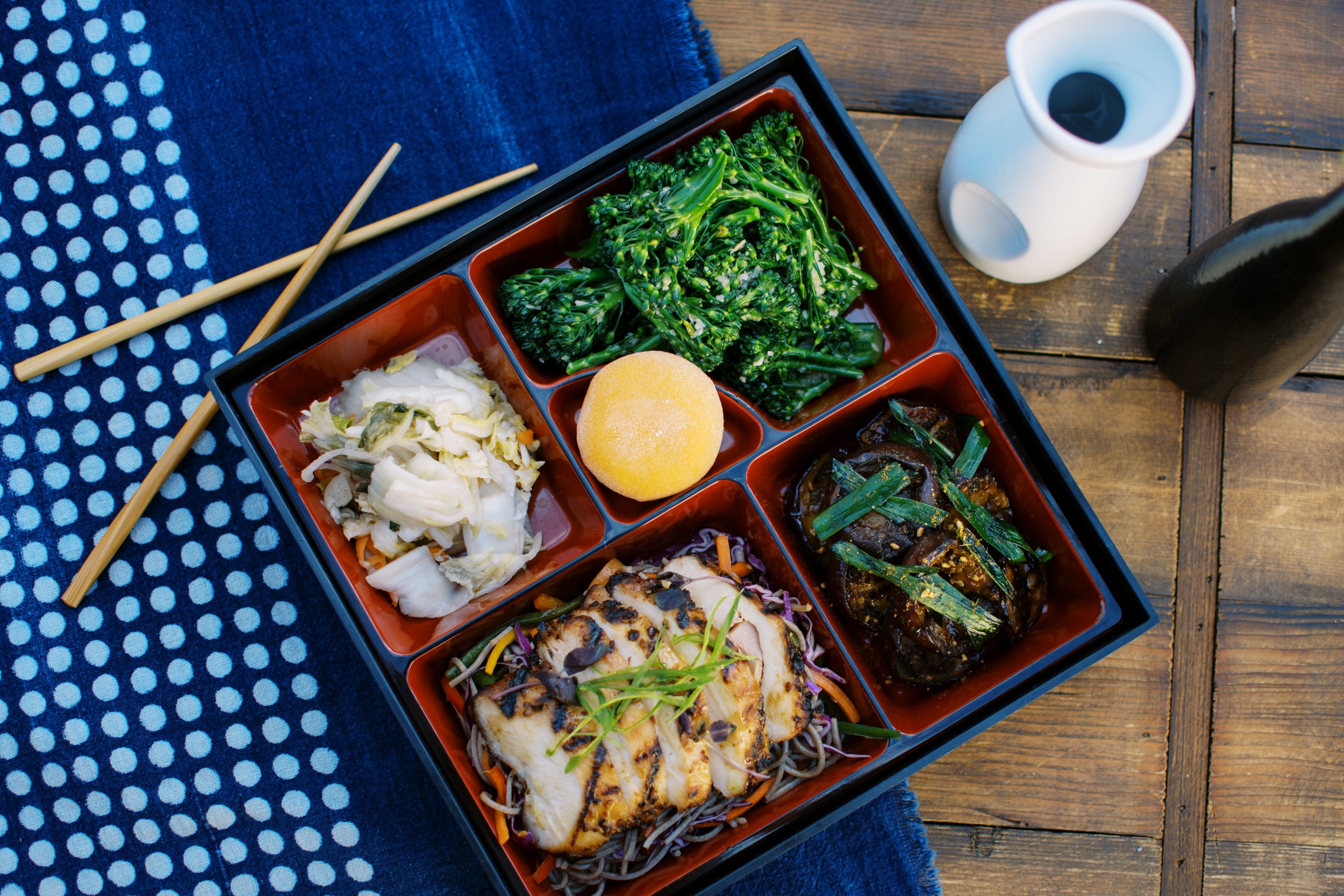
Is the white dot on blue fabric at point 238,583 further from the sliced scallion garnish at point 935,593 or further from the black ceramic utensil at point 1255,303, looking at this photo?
the black ceramic utensil at point 1255,303

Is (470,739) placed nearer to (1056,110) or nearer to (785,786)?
(785,786)

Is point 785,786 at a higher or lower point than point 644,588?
lower

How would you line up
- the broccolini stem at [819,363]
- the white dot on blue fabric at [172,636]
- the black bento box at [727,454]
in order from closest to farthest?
the black bento box at [727,454] → the broccolini stem at [819,363] → the white dot on blue fabric at [172,636]

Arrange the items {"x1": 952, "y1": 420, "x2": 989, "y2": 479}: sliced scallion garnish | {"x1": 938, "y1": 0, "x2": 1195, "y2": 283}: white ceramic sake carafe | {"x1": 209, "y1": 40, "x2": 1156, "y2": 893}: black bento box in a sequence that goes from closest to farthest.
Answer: {"x1": 938, "y1": 0, "x2": 1195, "y2": 283}: white ceramic sake carafe → {"x1": 209, "y1": 40, "x2": 1156, "y2": 893}: black bento box → {"x1": 952, "y1": 420, "x2": 989, "y2": 479}: sliced scallion garnish

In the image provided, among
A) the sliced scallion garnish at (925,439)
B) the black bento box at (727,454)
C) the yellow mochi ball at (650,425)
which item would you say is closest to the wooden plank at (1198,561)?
the black bento box at (727,454)

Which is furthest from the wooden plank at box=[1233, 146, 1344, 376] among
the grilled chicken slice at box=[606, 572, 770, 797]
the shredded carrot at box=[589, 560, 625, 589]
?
the shredded carrot at box=[589, 560, 625, 589]

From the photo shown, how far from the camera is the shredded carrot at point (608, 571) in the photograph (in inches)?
82.4

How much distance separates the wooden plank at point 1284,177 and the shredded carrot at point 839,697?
171cm

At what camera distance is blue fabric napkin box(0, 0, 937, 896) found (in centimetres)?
230

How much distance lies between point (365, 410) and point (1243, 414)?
2.48 m

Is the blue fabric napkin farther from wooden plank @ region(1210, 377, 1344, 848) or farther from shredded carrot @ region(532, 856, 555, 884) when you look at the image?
wooden plank @ region(1210, 377, 1344, 848)

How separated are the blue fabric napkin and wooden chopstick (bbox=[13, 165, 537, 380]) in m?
0.05

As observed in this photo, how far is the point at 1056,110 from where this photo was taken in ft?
6.55

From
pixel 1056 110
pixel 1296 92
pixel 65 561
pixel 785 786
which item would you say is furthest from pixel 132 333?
pixel 1296 92
